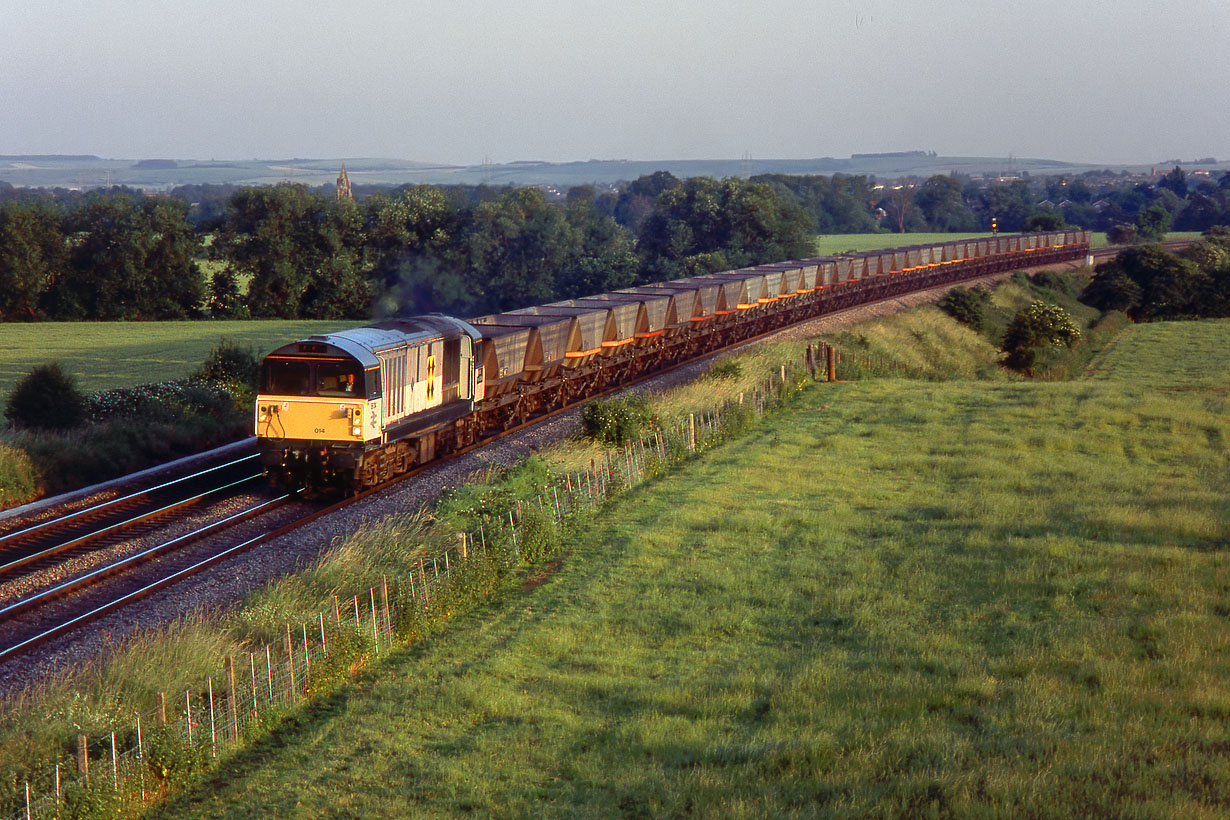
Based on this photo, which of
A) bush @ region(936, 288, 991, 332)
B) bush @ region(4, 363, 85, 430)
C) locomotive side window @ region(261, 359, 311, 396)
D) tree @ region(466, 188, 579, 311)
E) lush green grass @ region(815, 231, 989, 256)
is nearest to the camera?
locomotive side window @ region(261, 359, 311, 396)

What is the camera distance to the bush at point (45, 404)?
1065 inches

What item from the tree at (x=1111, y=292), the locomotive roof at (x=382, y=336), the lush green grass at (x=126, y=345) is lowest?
the lush green grass at (x=126, y=345)

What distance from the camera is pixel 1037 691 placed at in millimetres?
11969

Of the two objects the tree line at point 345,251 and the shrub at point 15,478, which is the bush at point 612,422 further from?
the tree line at point 345,251

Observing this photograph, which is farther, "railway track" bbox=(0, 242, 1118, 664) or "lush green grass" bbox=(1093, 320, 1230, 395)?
"lush green grass" bbox=(1093, 320, 1230, 395)

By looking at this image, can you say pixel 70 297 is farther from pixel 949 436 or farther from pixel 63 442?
pixel 949 436

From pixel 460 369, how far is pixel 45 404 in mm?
10673

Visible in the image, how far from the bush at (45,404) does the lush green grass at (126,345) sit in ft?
28.2

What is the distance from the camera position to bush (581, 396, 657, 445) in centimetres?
2673

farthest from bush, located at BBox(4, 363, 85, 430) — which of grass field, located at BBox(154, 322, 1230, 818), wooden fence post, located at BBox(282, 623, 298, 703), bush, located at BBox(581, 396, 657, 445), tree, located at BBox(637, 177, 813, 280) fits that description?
tree, located at BBox(637, 177, 813, 280)

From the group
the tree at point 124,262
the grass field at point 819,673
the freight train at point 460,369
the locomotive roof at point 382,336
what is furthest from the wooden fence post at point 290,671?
the tree at point 124,262

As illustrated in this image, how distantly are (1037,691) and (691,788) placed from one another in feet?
14.5

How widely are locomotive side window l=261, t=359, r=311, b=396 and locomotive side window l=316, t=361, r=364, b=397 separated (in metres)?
0.25

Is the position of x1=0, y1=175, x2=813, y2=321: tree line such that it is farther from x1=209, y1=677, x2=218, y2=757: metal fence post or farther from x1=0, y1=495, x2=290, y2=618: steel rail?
x1=209, y1=677, x2=218, y2=757: metal fence post
